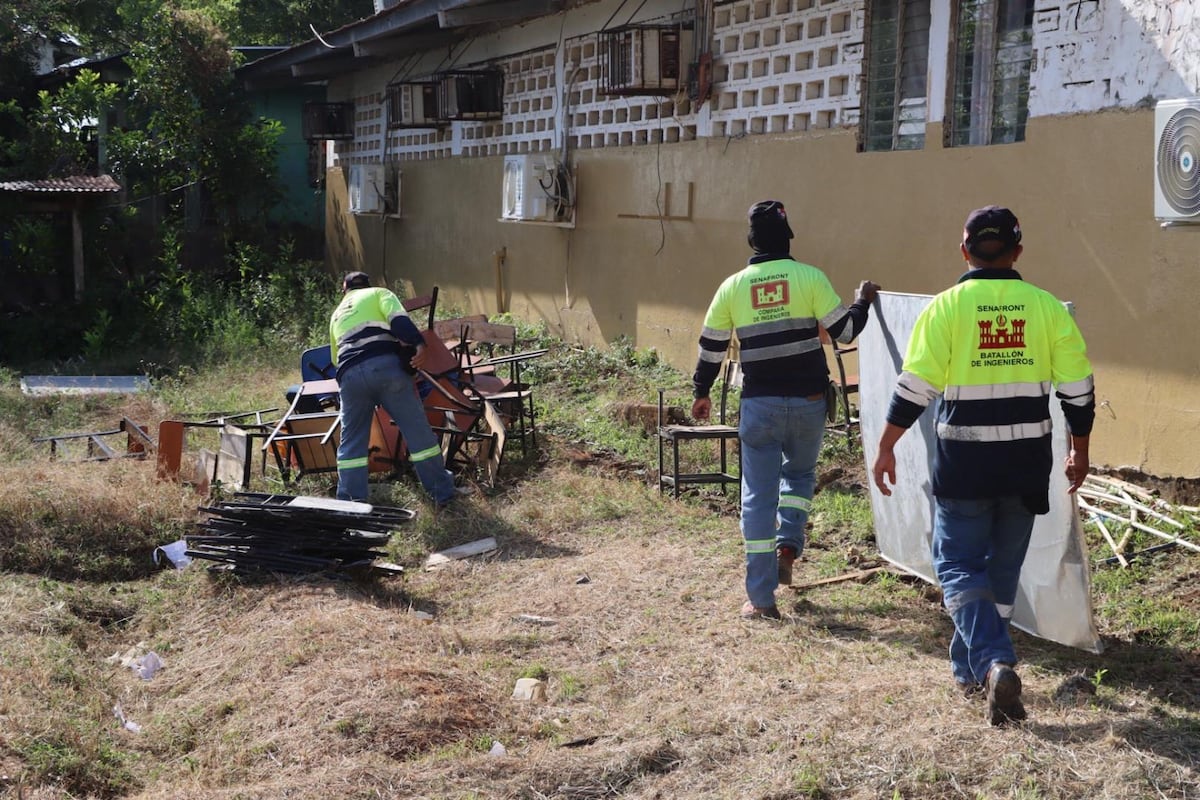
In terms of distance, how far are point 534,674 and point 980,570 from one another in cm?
193

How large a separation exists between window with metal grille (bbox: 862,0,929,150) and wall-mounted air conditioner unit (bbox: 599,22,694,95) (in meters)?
2.45

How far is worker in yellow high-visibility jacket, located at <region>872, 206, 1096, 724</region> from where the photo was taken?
4.57m

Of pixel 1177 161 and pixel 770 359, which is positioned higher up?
pixel 1177 161

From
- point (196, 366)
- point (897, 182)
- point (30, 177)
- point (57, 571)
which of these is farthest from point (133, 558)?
point (30, 177)

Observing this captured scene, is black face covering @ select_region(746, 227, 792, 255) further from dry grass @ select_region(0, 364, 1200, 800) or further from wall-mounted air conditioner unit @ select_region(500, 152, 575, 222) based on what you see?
wall-mounted air conditioner unit @ select_region(500, 152, 575, 222)

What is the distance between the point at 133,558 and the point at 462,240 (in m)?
10.2

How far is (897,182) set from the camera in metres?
9.27

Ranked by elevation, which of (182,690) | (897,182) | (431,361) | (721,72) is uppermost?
(721,72)

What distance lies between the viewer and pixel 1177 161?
618 centimetres

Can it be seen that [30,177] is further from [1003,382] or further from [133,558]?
[1003,382]

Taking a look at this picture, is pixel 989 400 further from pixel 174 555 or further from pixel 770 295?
pixel 174 555

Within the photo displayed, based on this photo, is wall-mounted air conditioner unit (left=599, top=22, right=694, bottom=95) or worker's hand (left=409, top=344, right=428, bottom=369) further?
wall-mounted air conditioner unit (left=599, top=22, right=694, bottom=95)

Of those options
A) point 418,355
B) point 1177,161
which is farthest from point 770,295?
point 418,355

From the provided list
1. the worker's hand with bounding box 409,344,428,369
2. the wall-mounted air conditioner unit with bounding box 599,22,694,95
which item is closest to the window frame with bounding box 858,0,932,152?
the wall-mounted air conditioner unit with bounding box 599,22,694,95
